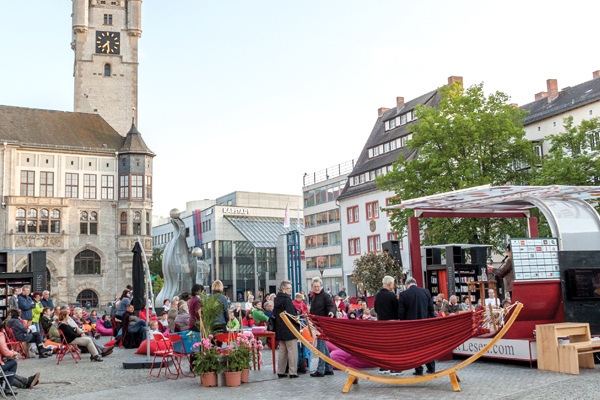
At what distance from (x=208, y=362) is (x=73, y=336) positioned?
6.12 m

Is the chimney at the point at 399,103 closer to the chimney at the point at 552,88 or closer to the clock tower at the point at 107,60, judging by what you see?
the chimney at the point at 552,88

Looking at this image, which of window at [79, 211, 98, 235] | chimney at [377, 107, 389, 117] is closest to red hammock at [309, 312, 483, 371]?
window at [79, 211, 98, 235]

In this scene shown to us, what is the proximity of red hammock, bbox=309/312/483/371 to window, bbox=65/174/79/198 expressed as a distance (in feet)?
164

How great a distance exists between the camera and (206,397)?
9.94m

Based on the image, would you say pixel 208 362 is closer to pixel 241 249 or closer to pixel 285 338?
pixel 285 338

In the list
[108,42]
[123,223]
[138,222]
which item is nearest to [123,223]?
[123,223]

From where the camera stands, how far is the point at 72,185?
2208 inches

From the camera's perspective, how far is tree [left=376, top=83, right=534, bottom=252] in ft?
104

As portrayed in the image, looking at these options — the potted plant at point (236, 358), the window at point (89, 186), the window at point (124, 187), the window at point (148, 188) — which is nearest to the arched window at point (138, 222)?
the window at point (148, 188)

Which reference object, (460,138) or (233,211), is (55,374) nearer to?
(460,138)

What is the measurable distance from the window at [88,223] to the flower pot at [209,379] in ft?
157

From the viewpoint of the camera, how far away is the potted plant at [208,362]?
10914 mm

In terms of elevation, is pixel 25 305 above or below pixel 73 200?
below

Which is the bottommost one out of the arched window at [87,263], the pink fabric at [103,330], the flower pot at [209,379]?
the flower pot at [209,379]
